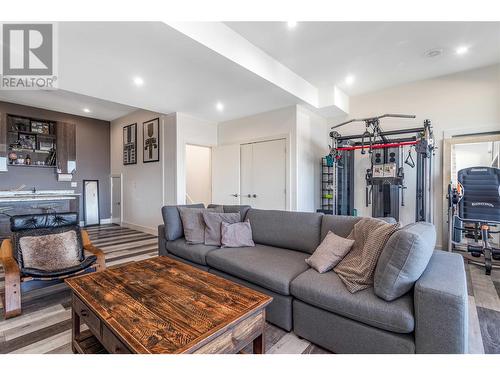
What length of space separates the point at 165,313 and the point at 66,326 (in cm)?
134

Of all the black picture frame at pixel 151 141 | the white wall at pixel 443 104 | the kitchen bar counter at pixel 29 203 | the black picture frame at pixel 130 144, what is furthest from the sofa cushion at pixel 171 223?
the kitchen bar counter at pixel 29 203

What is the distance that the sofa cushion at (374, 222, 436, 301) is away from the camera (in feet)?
4.71

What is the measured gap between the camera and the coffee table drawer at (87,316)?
4.51 ft

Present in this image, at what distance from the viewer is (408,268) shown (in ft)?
4.71

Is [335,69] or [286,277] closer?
[286,277]

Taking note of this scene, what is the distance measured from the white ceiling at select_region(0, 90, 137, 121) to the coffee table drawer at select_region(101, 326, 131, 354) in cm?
534

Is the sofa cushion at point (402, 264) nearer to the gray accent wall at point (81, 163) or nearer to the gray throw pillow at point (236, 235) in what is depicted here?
the gray throw pillow at point (236, 235)

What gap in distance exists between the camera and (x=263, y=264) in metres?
2.13

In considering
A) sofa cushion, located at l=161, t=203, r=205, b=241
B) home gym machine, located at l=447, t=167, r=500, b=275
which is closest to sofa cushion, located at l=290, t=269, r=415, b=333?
sofa cushion, located at l=161, t=203, r=205, b=241

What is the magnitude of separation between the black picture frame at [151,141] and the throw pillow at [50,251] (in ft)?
9.45
